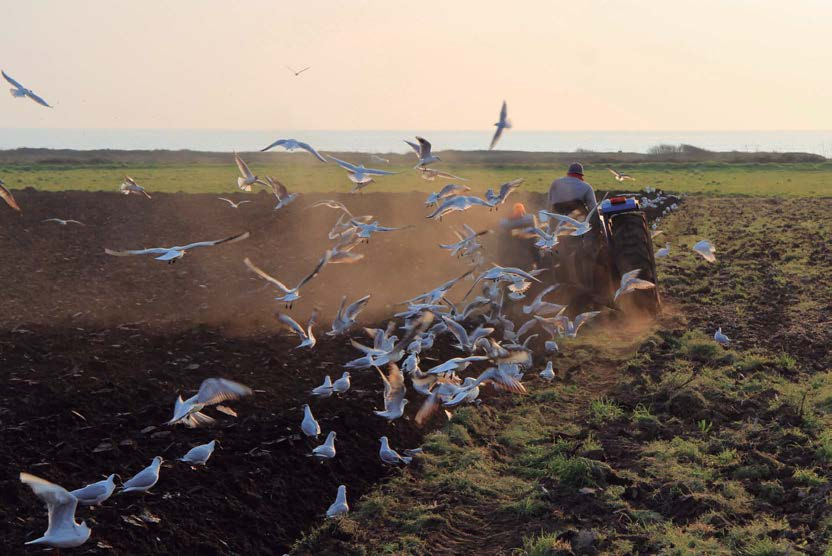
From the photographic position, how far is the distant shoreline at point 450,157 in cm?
7131

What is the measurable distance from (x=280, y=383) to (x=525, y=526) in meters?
4.54

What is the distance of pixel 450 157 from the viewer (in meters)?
80.6

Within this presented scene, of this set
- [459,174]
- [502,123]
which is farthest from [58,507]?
[459,174]

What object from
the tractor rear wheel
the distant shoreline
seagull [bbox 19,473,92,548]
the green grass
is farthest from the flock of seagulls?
the distant shoreline

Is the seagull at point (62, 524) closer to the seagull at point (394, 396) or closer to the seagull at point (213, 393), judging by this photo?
the seagull at point (213, 393)

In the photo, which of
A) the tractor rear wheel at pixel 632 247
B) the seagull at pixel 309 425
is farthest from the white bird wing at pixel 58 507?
the tractor rear wheel at pixel 632 247

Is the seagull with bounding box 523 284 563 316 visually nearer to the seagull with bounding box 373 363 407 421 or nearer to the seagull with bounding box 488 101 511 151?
the seagull with bounding box 488 101 511 151

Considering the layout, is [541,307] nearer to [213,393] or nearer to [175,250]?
[175,250]

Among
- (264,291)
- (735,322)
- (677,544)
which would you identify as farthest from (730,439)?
(264,291)

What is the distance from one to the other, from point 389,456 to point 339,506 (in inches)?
47.9

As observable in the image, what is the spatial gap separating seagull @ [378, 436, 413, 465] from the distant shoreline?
186 ft

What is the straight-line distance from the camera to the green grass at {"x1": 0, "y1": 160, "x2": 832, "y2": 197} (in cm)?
4641

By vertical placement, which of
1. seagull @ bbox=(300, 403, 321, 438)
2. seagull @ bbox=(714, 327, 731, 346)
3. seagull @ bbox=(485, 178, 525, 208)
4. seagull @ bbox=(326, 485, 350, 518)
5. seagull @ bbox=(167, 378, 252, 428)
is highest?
seagull @ bbox=(485, 178, 525, 208)

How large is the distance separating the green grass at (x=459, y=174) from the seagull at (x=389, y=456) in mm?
32645
